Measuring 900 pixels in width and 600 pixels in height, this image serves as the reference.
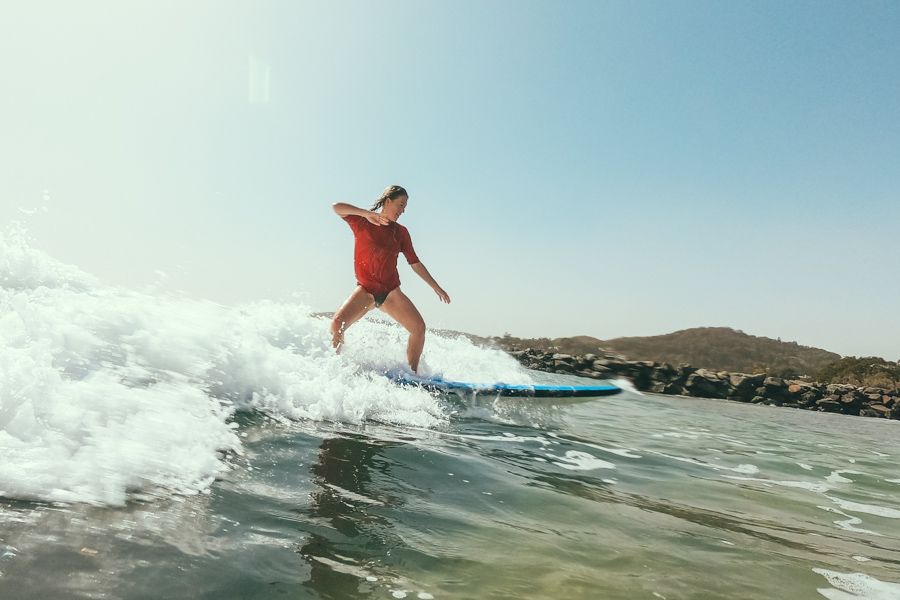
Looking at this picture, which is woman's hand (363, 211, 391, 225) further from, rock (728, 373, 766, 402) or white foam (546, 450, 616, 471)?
rock (728, 373, 766, 402)

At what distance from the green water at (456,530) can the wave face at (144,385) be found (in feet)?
0.82

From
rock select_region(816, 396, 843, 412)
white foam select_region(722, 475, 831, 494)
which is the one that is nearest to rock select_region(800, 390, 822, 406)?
rock select_region(816, 396, 843, 412)

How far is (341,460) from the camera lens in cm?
327

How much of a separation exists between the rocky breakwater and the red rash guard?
13.8m

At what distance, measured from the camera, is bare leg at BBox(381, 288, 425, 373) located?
686 centimetres

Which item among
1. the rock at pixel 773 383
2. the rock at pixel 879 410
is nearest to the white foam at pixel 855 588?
the rock at pixel 879 410

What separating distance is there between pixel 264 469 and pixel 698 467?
12.7ft

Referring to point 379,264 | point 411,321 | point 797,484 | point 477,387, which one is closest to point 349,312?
point 379,264

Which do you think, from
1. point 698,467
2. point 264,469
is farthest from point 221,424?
point 698,467

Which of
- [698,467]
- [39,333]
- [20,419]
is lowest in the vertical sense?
[698,467]

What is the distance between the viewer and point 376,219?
6523mm

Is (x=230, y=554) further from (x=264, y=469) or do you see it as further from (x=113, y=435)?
(x=113, y=435)

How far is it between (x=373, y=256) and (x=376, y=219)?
476 millimetres

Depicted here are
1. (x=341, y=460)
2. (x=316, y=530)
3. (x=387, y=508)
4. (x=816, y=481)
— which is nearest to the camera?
(x=316, y=530)
